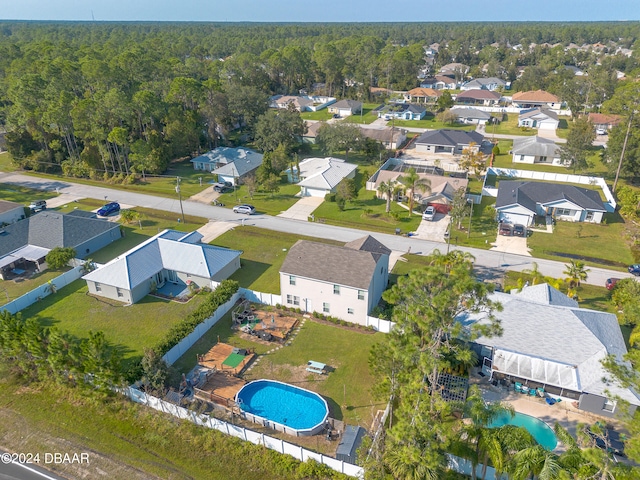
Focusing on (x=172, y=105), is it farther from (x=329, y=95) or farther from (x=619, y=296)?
(x=619, y=296)

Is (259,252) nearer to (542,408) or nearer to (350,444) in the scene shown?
(350,444)

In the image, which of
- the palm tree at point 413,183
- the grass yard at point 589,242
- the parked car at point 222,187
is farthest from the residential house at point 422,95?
the grass yard at point 589,242

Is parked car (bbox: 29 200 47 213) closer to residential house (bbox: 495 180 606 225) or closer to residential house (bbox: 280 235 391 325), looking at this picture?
residential house (bbox: 280 235 391 325)

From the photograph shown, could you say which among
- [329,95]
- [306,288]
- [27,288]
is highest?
[329,95]

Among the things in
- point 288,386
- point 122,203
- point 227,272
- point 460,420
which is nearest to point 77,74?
point 122,203

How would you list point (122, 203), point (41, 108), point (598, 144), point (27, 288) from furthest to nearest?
point (598, 144)
point (41, 108)
point (122, 203)
point (27, 288)
